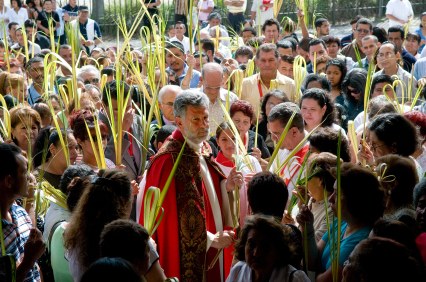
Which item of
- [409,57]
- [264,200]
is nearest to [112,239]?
[264,200]

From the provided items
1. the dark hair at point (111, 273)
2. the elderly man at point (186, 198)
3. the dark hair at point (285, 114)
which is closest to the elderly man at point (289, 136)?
the dark hair at point (285, 114)

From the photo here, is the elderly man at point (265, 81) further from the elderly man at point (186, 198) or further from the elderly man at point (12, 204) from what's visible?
the elderly man at point (12, 204)

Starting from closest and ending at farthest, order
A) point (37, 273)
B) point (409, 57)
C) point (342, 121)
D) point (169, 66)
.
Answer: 1. point (37, 273)
2. point (342, 121)
3. point (169, 66)
4. point (409, 57)

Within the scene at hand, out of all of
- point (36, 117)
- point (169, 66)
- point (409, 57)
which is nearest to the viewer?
point (36, 117)

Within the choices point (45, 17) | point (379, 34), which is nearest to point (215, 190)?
point (379, 34)

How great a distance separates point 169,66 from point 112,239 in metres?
6.10

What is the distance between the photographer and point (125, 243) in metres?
3.38

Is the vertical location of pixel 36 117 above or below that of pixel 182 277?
above

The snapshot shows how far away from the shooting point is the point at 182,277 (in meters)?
4.85

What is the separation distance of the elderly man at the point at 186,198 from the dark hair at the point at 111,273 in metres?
1.96

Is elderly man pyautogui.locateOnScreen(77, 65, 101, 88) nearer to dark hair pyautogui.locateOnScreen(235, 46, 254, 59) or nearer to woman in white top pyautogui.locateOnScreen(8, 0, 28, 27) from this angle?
dark hair pyautogui.locateOnScreen(235, 46, 254, 59)

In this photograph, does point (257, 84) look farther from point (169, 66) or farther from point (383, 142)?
point (383, 142)

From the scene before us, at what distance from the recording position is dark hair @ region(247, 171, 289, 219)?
4.10m

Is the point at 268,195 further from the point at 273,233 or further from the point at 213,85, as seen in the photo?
the point at 213,85
